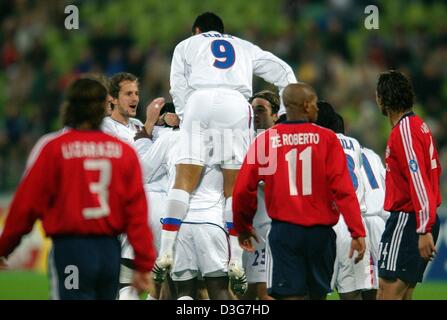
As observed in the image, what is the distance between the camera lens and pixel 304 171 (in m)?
7.21

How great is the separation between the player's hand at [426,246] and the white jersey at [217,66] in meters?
1.96

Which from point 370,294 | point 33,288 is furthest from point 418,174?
point 33,288

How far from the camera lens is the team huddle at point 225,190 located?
616cm

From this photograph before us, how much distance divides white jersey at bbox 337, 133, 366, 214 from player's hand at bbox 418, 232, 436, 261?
116cm

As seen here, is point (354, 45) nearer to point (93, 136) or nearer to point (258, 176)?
point (258, 176)

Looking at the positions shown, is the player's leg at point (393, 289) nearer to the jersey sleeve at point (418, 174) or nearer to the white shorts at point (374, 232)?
the jersey sleeve at point (418, 174)

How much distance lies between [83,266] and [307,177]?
189cm

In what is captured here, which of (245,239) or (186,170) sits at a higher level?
(186,170)

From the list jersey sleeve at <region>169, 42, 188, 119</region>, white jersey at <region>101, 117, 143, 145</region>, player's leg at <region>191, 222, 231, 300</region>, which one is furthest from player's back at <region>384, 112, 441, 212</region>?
white jersey at <region>101, 117, 143, 145</region>

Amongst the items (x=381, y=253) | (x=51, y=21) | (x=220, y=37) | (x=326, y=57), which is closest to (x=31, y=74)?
(x=51, y=21)

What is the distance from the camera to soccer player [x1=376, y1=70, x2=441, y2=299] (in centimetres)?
782

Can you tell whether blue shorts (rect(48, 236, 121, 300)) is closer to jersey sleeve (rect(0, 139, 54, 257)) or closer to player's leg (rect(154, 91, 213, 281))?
jersey sleeve (rect(0, 139, 54, 257))

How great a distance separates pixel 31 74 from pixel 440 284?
9.14 meters

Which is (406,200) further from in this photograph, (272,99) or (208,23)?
(208,23)
